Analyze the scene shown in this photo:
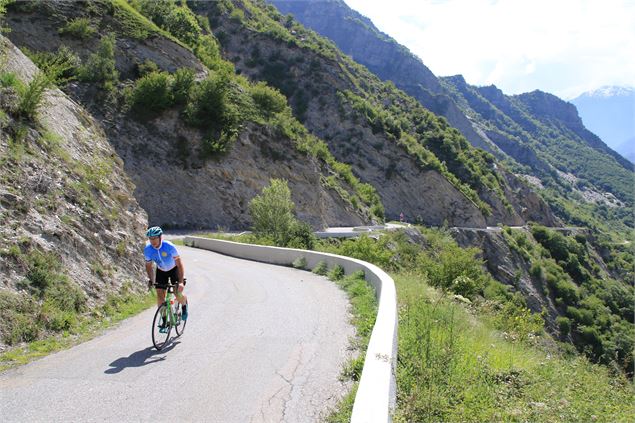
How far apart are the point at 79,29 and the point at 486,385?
47.2 metres

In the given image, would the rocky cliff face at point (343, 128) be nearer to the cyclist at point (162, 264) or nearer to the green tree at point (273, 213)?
the green tree at point (273, 213)

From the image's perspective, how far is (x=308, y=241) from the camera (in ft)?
99.4

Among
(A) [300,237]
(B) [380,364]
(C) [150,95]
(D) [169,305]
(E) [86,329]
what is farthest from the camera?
(C) [150,95]

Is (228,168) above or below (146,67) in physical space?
below

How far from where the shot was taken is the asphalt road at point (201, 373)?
17.5ft

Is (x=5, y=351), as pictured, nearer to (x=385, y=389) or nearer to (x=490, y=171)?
(x=385, y=389)

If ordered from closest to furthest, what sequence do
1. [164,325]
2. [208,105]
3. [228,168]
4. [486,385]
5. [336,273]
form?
[486,385], [164,325], [336,273], [228,168], [208,105]

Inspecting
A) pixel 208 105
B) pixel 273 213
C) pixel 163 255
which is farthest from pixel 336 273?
pixel 208 105

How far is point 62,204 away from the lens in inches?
436

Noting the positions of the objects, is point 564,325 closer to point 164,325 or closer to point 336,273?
point 336,273

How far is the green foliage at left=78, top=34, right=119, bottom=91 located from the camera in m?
41.6

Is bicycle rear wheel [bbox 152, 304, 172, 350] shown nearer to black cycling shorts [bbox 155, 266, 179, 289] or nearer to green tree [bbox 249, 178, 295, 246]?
black cycling shorts [bbox 155, 266, 179, 289]

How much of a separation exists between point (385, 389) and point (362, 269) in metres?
10.8

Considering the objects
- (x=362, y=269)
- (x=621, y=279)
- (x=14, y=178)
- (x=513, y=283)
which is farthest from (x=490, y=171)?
(x=14, y=178)
